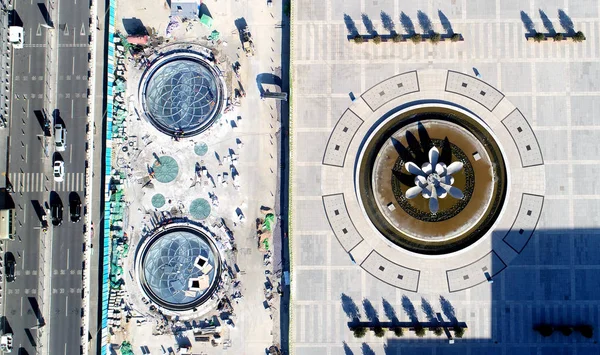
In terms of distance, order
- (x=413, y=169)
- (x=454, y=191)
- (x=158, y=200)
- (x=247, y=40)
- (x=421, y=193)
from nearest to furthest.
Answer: (x=454, y=191), (x=413, y=169), (x=421, y=193), (x=158, y=200), (x=247, y=40)

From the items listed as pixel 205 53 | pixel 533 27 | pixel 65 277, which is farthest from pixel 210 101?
pixel 533 27

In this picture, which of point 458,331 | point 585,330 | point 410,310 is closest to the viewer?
point 585,330

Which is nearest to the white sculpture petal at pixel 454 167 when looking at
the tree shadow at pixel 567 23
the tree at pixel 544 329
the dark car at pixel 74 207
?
the tree at pixel 544 329

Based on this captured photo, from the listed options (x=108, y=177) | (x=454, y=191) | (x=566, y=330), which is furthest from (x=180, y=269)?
(x=566, y=330)

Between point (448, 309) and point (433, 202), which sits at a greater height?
point (433, 202)

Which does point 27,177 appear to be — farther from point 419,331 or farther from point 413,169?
point 419,331

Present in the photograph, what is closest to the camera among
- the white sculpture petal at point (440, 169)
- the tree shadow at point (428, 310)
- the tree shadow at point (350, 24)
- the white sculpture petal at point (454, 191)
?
the white sculpture petal at point (454, 191)

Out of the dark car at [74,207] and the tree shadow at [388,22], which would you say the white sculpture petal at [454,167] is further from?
the dark car at [74,207]
